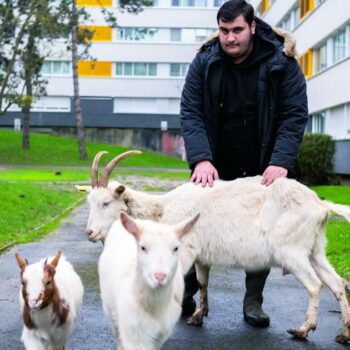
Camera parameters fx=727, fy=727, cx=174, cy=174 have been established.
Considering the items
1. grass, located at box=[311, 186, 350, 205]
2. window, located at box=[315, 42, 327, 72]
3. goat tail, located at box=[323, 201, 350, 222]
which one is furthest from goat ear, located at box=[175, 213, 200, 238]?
window, located at box=[315, 42, 327, 72]

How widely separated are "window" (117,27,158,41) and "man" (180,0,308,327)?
56144 millimetres

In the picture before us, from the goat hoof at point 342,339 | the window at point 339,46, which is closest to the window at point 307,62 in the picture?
the window at point 339,46

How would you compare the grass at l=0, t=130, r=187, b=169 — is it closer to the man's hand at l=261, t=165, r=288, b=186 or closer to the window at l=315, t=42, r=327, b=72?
the window at l=315, t=42, r=327, b=72

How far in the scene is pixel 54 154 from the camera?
1857 inches

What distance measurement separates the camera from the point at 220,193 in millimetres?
6555

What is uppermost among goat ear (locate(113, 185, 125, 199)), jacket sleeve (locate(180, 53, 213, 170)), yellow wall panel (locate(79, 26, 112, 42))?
yellow wall panel (locate(79, 26, 112, 42))

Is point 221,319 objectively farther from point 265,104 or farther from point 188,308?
point 265,104

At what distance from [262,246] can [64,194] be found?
631 inches

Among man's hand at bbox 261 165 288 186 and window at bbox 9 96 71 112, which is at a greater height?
window at bbox 9 96 71 112

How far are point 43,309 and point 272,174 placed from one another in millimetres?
2388

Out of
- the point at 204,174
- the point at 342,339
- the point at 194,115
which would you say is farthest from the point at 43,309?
the point at 342,339

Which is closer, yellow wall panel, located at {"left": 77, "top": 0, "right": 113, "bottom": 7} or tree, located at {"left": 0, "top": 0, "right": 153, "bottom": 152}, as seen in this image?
tree, located at {"left": 0, "top": 0, "right": 153, "bottom": 152}

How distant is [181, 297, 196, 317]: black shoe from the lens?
742cm

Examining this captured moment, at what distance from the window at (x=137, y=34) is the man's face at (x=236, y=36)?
185 feet
